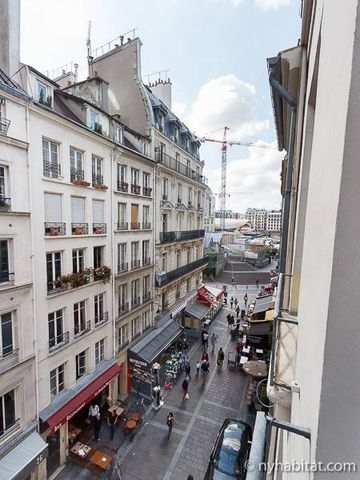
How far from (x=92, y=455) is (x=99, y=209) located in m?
12.0

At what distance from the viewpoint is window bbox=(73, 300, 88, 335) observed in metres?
13.5

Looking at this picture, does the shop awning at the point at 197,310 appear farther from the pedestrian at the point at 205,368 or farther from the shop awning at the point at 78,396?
the shop awning at the point at 78,396

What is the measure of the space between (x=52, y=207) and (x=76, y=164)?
273cm

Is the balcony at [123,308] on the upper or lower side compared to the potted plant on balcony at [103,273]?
lower

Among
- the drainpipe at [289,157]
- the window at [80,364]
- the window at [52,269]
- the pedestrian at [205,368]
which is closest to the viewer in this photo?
the drainpipe at [289,157]

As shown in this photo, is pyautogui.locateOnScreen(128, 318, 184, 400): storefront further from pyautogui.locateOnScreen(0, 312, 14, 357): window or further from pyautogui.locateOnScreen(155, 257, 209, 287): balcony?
pyautogui.locateOnScreen(0, 312, 14, 357): window

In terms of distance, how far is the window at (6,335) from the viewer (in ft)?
32.5

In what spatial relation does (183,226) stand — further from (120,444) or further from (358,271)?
(358,271)

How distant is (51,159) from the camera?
11820 millimetres

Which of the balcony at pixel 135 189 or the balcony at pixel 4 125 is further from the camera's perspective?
the balcony at pixel 135 189

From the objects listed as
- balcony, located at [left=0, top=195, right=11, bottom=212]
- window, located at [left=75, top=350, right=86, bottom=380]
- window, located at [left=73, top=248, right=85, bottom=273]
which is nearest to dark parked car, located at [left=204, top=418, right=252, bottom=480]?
window, located at [left=75, top=350, right=86, bottom=380]

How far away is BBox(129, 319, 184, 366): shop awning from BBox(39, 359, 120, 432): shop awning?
78.5 inches

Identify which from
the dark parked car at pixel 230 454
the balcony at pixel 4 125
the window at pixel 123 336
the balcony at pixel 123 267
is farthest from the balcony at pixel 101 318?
the balcony at pixel 4 125

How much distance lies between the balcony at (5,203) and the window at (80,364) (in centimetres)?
826
